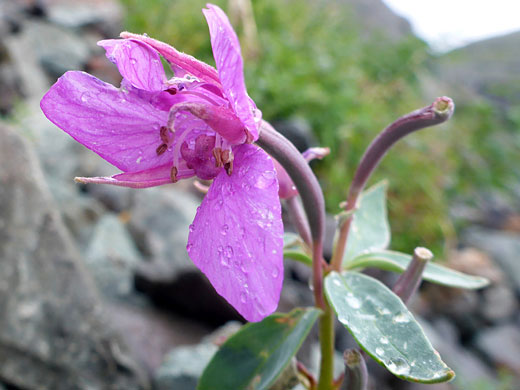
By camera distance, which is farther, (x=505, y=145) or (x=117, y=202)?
(x=505, y=145)

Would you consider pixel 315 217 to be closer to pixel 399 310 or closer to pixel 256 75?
pixel 399 310

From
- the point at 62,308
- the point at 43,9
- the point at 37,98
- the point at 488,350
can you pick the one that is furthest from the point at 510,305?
the point at 43,9

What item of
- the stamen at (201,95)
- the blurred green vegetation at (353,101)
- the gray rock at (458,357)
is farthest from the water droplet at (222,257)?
the blurred green vegetation at (353,101)

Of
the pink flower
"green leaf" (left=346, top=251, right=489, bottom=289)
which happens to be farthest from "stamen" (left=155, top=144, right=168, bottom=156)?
"green leaf" (left=346, top=251, right=489, bottom=289)

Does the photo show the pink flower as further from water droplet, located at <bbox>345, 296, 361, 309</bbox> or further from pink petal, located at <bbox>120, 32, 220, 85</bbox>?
water droplet, located at <bbox>345, 296, 361, 309</bbox>

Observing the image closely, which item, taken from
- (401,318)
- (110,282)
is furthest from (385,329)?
(110,282)

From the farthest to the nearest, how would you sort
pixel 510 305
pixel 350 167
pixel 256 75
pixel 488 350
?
pixel 256 75 < pixel 350 167 < pixel 510 305 < pixel 488 350

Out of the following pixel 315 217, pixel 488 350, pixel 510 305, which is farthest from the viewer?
pixel 510 305
